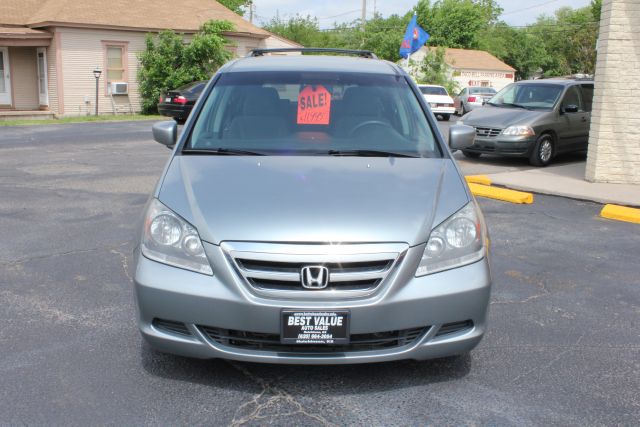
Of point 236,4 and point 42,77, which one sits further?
point 236,4

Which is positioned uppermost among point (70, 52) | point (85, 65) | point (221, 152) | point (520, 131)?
point (70, 52)

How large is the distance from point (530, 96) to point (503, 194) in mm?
5159

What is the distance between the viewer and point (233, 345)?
326 centimetres

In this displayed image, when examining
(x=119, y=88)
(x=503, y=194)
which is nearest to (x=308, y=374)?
(x=503, y=194)

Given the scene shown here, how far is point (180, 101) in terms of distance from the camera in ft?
72.3

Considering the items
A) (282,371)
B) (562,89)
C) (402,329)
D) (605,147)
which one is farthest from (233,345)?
(562,89)

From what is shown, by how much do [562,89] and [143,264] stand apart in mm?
11508

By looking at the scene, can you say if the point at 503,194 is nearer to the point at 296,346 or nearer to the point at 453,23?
the point at 296,346

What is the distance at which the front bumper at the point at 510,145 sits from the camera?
1219cm

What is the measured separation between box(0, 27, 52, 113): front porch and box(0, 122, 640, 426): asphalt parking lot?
69.0 feet

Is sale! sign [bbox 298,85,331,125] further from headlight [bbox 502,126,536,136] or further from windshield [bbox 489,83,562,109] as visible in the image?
windshield [bbox 489,83,562,109]

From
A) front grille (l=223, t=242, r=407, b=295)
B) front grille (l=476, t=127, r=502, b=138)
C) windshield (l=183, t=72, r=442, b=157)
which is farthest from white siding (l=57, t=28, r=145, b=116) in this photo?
front grille (l=223, t=242, r=407, b=295)

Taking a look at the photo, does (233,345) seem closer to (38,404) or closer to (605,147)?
(38,404)

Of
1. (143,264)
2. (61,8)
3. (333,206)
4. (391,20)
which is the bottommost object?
(143,264)
